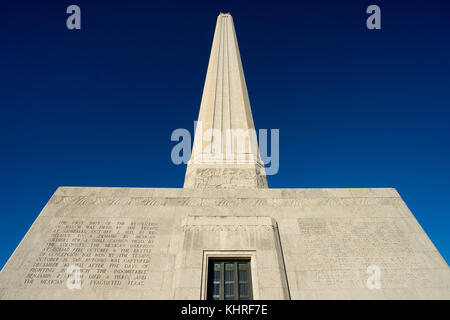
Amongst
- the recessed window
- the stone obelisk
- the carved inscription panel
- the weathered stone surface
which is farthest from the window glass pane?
the stone obelisk

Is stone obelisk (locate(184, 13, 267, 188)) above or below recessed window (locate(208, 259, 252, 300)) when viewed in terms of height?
above

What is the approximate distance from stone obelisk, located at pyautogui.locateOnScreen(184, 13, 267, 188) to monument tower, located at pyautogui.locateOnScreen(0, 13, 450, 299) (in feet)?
6.06

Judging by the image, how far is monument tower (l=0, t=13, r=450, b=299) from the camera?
801 centimetres

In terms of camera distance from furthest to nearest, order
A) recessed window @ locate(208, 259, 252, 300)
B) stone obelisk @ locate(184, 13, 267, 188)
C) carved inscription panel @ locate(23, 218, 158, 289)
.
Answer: stone obelisk @ locate(184, 13, 267, 188)
carved inscription panel @ locate(23, 218, 158, 289)
recessed window @ locate(208, 259, 252, 300)

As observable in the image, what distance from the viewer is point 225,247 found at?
28.4 feet

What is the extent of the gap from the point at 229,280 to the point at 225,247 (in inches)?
37.0

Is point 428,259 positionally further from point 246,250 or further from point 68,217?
point 68,217

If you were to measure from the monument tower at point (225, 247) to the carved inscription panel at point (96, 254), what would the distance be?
0.03 metres

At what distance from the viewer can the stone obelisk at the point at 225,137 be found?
12719 millimetres

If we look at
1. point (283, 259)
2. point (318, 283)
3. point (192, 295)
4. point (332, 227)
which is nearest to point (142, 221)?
point (192, 295)

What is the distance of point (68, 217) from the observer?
9789mm

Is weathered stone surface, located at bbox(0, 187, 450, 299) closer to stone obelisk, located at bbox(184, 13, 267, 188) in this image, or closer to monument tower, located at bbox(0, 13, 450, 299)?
monument tower, located at bbox(0, 13, 450, 299)
